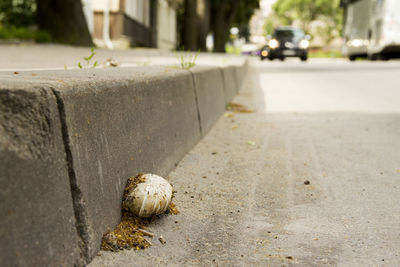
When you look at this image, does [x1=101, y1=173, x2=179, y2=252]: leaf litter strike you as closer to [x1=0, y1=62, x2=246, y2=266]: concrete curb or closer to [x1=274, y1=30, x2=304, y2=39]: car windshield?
[x1=0, y1=62, x2=246, y2=266]: concrete curb

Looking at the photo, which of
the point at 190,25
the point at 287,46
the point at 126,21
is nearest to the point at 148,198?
the point at 190,25

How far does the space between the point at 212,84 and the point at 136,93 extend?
3.09 meters

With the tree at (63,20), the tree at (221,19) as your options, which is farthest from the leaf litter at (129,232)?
the tree at (221,19)

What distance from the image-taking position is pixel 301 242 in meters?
2.43

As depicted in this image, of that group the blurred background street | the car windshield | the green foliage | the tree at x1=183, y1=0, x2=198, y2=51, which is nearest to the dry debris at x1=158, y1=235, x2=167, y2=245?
the blurred background street

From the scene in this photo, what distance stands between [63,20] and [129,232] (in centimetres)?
1316

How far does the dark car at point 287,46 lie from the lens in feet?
92.2

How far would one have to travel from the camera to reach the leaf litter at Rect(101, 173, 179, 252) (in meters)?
2.21

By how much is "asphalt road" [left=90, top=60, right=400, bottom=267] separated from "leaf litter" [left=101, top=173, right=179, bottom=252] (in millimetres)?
44

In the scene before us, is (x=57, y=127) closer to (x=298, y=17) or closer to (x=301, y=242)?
(x=301, y=242)

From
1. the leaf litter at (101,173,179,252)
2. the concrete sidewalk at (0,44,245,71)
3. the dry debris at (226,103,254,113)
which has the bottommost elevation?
the dry debris at (226,103,254,113)

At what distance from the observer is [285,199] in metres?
3.12

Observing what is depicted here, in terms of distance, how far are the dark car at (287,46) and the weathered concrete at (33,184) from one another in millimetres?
26906

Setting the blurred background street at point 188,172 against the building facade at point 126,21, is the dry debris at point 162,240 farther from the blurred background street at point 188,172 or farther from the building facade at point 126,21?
the building facade at point 126,21
